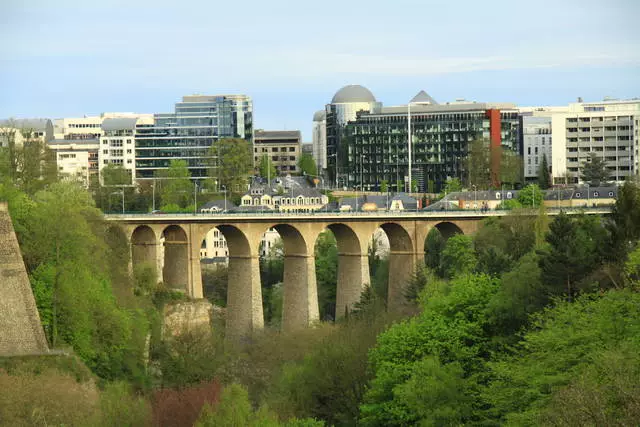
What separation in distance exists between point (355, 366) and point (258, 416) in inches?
744

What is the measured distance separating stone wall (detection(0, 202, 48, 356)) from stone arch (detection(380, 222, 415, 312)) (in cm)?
4014

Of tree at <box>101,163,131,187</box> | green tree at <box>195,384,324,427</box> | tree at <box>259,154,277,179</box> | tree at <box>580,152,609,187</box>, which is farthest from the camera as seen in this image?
tree at <box>259,154,277,179</box>

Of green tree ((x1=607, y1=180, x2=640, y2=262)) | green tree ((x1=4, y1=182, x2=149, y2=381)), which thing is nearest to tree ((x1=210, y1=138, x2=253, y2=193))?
green tree ((x1=4, y1=182, x2=149, y2=381))

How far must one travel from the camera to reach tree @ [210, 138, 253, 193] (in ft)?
533

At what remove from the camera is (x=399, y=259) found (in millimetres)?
116625

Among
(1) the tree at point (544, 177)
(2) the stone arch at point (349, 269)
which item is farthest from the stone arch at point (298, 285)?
(1) the tree at point (544, 177)

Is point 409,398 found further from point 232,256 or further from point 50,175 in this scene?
point 50,175

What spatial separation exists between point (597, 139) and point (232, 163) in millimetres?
38051

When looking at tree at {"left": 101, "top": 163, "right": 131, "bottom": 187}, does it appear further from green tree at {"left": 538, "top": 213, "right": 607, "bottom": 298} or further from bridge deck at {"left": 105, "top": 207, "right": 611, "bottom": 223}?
green tree at {"left": 538, "top": 213, "right": 607, "bottom": 298}

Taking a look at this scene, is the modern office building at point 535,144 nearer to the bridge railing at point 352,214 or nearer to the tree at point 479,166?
the tree at point 479,166

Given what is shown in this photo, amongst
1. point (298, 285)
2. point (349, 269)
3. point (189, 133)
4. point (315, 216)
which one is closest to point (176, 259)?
point (298, 285)

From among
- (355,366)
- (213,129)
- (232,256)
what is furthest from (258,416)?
(213,129)

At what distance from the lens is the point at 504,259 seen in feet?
259

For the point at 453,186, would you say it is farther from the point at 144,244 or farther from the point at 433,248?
the point at 144,244
